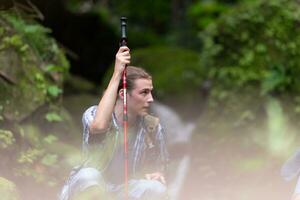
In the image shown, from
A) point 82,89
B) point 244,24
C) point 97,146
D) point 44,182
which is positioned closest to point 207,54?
point 244,24

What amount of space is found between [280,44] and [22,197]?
6.38m

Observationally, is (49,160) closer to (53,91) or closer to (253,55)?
(53,91)

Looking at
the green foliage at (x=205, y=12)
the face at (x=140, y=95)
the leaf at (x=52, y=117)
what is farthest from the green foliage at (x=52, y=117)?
the green foliage at (x=205, y=12)

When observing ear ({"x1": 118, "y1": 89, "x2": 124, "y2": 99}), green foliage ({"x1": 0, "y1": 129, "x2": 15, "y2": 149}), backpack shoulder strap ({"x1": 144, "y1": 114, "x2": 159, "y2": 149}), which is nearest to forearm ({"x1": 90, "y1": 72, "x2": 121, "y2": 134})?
ear ({"x1": 118, "y1": 89, "x2": 124, "y2": 99})

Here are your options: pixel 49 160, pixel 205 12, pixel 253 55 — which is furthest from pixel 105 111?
pixel 205 12

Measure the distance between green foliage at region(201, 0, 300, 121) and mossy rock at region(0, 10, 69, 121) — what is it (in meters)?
3.84

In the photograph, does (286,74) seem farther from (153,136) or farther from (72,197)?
(72,197)

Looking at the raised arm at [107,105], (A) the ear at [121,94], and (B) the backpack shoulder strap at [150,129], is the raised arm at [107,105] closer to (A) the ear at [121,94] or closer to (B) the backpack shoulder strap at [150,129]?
(A) the ear at [121,94]

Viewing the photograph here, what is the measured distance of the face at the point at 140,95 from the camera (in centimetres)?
579

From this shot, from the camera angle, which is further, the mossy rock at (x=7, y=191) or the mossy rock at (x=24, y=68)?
the mossy rock at (x=24, y=68)

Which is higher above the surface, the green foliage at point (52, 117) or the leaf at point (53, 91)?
the leaf at point (53, 91)

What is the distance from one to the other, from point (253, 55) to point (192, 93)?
13.3ft

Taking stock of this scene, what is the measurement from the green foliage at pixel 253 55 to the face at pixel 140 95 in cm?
627

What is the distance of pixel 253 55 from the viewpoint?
12.1 meters
